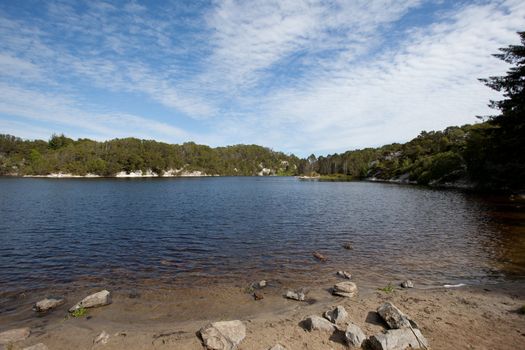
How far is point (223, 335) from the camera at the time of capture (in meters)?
11.0

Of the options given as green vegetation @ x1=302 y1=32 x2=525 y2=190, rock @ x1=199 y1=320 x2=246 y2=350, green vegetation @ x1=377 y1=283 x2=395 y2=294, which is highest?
green vegetation @ x1=302 y1=32 x2=525 y2=190

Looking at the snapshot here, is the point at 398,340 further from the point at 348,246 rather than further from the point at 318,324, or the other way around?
the point at 348,246

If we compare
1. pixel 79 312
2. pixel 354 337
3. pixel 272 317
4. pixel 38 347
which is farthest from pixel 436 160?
pixel 38 347

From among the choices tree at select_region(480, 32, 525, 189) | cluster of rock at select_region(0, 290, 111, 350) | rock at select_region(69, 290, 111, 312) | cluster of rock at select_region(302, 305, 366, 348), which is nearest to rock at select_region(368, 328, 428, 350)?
cluster of rock at select_region(302, 305, 366, 348)

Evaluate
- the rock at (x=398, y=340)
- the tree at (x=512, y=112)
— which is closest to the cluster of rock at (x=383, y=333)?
the rock at (x=398, y=340)

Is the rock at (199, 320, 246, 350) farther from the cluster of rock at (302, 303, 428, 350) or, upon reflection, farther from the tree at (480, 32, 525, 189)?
the tree at (480, 32, 525, 189)

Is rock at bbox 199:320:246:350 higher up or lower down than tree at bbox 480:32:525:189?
lower down

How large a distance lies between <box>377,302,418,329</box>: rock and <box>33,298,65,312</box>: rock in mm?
15495

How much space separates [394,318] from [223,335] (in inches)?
258

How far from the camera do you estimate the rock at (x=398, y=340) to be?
383 inches

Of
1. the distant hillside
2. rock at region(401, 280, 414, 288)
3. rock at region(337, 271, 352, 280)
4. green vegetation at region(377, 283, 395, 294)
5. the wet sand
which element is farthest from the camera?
the distant hillside

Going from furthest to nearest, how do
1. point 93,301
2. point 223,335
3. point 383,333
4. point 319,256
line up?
point 319,256 → point 93,301 → point 223,335 → point 383,333

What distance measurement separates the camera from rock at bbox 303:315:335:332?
1165cm

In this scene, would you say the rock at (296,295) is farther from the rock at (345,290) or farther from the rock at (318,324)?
the rock at (318,324)
